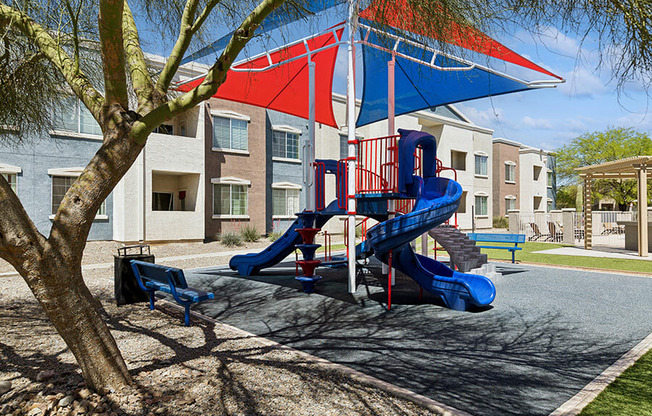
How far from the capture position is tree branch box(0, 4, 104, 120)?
429cm

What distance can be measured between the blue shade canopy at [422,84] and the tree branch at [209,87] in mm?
5282

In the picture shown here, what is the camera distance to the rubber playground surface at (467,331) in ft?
14.4

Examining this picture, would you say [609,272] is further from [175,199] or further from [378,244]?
[175,199]

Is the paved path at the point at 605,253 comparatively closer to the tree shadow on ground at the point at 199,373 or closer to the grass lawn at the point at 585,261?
the grass lawn at the point at 585,261

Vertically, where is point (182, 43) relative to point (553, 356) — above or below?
above

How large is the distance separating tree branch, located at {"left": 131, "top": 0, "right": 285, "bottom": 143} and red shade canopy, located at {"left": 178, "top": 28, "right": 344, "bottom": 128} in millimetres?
6815

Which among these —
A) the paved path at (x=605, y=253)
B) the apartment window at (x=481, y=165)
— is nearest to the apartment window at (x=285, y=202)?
the paved path at (x=605, y=253)

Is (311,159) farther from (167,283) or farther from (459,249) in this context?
(167,283)

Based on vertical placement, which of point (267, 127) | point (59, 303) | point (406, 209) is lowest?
point (59, 303)

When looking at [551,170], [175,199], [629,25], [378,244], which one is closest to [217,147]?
[175,199]

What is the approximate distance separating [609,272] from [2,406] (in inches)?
548

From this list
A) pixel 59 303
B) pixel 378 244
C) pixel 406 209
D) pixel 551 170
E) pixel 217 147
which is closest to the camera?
pixel 59 303

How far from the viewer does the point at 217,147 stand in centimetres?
2255

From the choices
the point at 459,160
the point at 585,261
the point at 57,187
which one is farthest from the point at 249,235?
the point at 459,160
